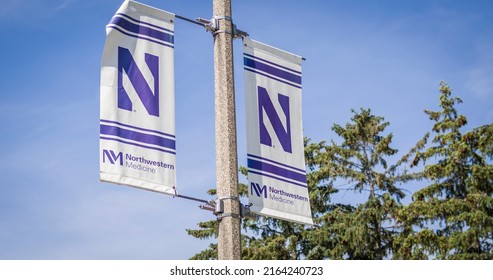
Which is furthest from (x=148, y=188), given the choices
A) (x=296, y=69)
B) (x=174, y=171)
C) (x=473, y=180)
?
(x=473, y=180)

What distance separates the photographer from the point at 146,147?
327 inches

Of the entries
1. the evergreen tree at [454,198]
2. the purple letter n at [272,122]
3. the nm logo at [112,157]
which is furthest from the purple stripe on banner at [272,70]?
the evergreen tree at [454,198]

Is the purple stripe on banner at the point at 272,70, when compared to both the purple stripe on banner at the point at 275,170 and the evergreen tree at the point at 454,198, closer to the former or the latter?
the purple stripe on banner at the point at 275,170

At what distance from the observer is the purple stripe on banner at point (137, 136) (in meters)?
8.09

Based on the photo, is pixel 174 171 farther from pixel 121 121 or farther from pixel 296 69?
pixel 296 69

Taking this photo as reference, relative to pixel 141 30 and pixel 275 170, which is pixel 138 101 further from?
pixel 275 170

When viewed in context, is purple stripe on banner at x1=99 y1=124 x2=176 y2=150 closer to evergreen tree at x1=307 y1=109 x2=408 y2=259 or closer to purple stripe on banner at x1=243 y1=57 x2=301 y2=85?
purple stripe on banner at x1=243 y1=57 x2=301 y2=85

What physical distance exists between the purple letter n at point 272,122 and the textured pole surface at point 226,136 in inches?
19.7

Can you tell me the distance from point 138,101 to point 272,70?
1834mm

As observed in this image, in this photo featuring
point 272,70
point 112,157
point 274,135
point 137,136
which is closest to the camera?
point 112,157

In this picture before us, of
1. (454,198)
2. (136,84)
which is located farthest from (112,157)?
(454,198)

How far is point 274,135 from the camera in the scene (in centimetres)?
917

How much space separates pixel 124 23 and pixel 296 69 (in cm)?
232

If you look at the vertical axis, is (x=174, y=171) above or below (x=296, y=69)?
below
